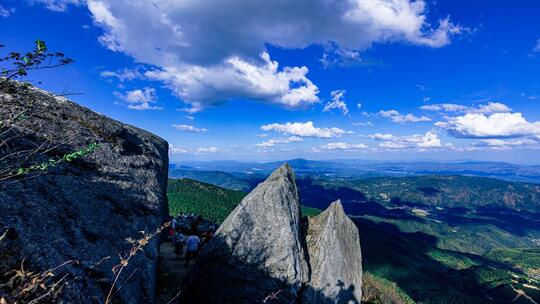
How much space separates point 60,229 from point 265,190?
1484cm

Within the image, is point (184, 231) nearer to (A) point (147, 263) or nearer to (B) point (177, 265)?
(B) point (177, 265)

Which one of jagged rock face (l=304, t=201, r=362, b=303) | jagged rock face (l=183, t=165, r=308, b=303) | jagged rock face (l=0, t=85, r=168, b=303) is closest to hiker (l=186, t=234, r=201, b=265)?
jagged rock face (l=183, t=165, r=308, b=303)

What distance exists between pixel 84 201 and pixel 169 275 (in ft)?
40.7

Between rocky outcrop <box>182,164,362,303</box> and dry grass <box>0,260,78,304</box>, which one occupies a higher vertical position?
dry grass <box>0,260,78,304</box>

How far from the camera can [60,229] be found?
10.7m

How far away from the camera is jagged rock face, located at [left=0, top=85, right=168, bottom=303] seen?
948 centimetres

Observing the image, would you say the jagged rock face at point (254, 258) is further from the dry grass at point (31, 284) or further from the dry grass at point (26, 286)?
the dry grass at point (26, 286)

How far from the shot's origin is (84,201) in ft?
42.5

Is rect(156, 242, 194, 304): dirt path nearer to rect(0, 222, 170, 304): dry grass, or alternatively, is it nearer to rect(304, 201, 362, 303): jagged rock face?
rect(304, 201, 362, 303): jagged rock face

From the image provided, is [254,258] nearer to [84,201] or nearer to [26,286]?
[84,201]

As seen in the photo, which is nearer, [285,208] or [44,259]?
[44,259]

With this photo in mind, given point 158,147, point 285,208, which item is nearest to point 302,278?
point 285,208

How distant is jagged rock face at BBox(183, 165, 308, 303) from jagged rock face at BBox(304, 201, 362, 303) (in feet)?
4.28

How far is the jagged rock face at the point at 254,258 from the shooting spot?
20078mm
